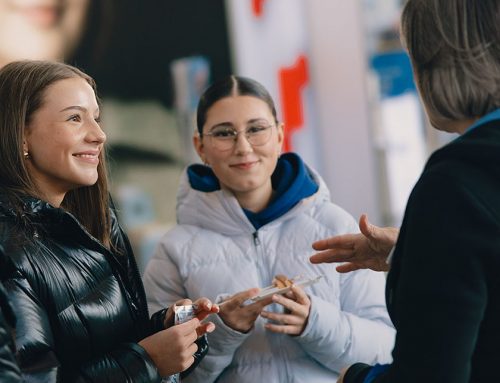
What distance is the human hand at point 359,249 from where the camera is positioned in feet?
6.15

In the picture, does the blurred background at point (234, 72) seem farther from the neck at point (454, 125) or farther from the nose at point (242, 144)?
the neck at point (454, 125)

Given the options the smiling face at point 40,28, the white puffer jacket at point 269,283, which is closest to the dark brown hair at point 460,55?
the white puffer jacket at point 269,283

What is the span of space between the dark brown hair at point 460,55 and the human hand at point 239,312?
0.90 m

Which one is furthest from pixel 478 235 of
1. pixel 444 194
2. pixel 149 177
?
pixel 149 177

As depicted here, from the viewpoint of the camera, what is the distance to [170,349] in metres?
1.78

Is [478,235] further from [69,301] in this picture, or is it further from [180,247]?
[180,247]

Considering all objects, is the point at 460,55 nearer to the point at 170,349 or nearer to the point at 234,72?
the point at 170,349

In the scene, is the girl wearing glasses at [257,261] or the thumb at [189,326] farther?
→ the girl wearing glasses at [257,261]

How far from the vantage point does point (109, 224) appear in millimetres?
2029

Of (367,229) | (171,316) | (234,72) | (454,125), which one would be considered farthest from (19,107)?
(234,72)

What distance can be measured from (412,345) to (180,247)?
1.14 metres

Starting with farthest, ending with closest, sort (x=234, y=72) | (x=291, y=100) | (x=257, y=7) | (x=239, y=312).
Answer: (x=291, y=100)
(x=257, y=7)
(x=234, y=72)
(x=239, y=312)

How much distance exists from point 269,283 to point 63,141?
2.49 feet

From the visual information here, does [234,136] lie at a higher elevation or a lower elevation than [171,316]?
higher
